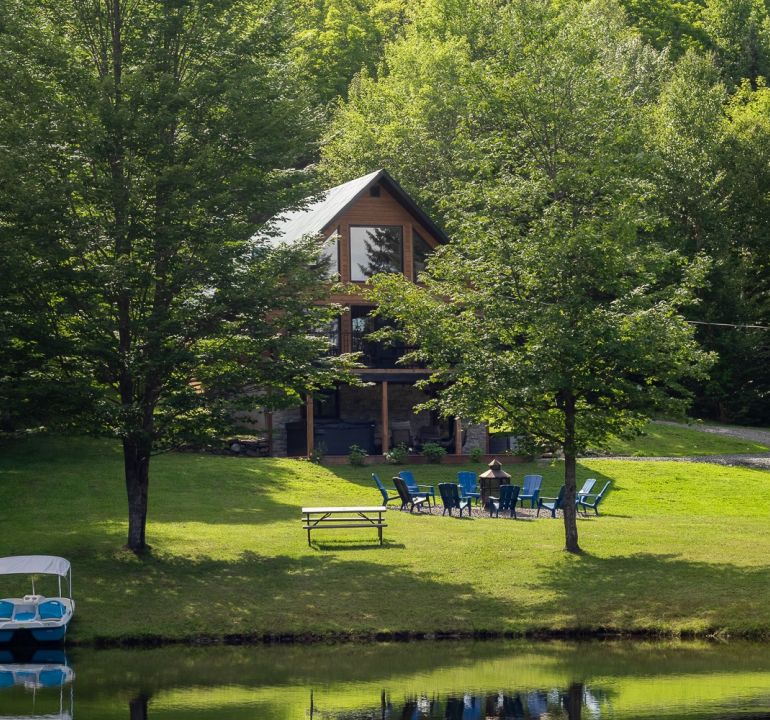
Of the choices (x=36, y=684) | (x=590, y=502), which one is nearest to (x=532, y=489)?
(x=590, y=502)

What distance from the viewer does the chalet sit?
3997cm

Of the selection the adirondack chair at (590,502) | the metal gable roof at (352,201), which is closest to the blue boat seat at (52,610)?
the adirondack chair at (590,502)

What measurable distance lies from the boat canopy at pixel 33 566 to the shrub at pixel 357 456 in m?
17.8

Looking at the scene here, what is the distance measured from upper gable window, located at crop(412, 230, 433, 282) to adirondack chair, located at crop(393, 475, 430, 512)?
11.9 meters

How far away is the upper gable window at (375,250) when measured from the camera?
40781 mm

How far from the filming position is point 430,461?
130 feet

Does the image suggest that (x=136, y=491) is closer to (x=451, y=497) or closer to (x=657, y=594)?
(x=451, y=497)

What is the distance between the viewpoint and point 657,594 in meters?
21.3

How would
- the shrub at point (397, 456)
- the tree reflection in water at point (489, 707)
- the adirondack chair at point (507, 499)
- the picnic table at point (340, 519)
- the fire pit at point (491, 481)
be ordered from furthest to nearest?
the shrub at point (397, 456) < the fire pit at point (491, 481) < the adirondack chair at point (507, 499) < the picnic table at point (340, 519) < the tree reflection in water at point (489, 707)

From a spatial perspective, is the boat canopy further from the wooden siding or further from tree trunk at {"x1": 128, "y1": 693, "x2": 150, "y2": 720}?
the wooden siding

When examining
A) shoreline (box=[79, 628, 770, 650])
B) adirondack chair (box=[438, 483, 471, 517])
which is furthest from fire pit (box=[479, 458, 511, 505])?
shoreline (box=[79, 628, 770, 650])

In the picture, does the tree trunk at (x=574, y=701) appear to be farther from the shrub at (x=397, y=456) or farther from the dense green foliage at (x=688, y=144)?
the shrub at (x=397, y=456)

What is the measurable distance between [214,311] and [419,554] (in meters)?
6.42

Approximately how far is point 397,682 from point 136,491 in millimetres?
9327
